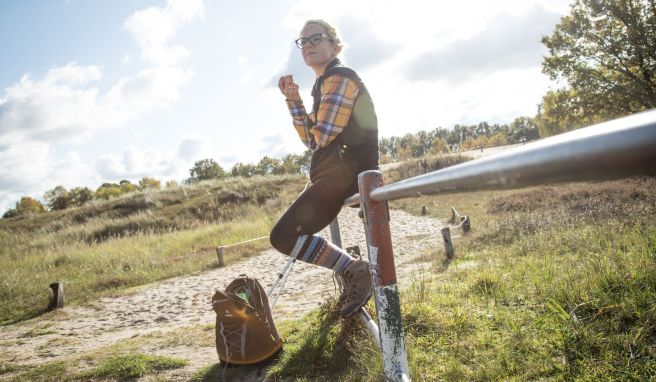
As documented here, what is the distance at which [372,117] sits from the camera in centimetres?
276

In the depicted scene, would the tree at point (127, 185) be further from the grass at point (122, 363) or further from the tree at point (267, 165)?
the grass at point (122, 363)

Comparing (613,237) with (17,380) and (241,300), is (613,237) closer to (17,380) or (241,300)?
(241,300)

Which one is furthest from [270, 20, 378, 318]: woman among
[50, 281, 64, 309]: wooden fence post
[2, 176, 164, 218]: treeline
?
[2, 176, 164, 218]: treeline

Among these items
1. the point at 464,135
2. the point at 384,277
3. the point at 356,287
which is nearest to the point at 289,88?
the point at 356,287

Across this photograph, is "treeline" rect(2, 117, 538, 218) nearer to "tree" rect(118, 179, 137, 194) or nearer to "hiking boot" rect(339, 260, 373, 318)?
"tree" rect(118, 179, 137, 194)

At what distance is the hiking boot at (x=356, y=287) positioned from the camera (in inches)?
104

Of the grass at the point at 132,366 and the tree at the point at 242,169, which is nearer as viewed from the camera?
→ the grass at the point at 132,366

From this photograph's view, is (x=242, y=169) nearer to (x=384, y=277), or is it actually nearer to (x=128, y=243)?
(x=128, y=243)

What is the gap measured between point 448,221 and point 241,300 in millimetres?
12187

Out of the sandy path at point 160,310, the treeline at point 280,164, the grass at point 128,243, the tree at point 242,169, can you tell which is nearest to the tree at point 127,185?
the treeline at point 280,164

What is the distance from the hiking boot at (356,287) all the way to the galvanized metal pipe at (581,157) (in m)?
1.98

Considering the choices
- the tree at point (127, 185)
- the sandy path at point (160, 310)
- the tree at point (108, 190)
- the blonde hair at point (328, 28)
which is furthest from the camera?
the tree at point (127, 185)


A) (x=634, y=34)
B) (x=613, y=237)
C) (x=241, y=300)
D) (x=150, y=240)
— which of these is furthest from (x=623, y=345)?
(x=634, y=34)

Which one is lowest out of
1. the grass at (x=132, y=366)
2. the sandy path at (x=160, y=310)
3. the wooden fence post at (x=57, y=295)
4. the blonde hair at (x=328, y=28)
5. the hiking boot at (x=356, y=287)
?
the sandy path at (x=160, y=310)
